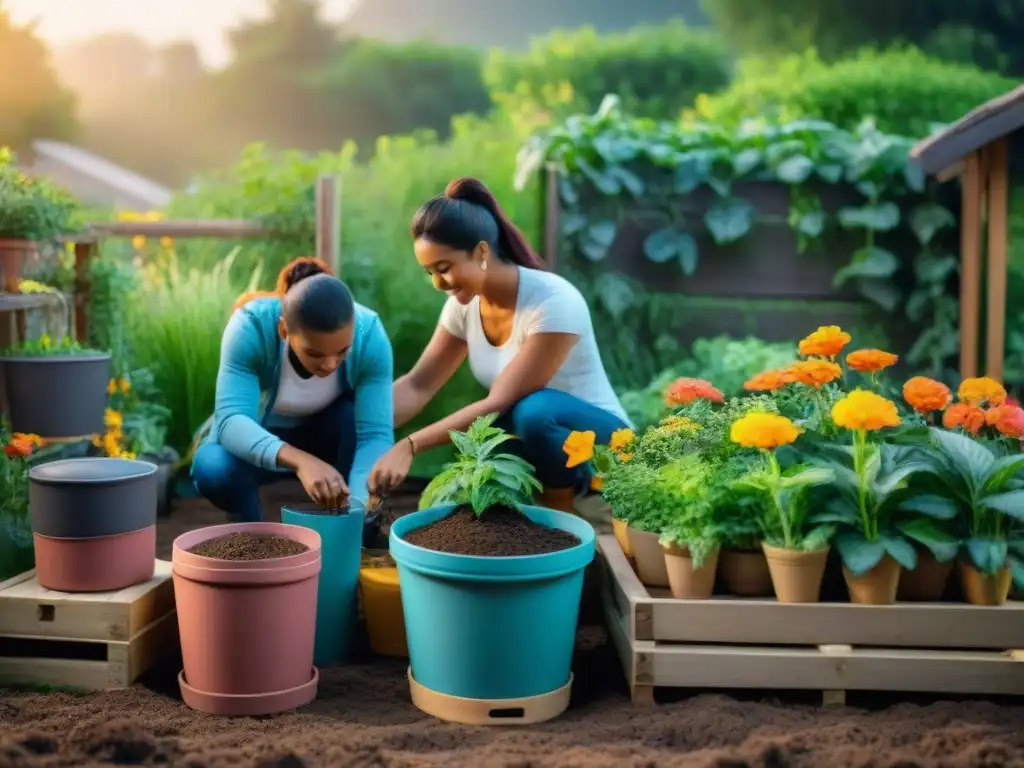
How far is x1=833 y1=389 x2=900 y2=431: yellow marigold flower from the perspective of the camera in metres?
2.04

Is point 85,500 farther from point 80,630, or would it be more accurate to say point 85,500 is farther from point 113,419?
point 113,419

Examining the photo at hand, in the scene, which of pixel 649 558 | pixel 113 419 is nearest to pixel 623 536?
pixel 649 558

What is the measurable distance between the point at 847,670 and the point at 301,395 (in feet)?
5.21

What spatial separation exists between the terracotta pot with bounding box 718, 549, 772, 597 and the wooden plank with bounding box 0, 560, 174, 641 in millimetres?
1317

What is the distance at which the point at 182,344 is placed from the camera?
4.43m

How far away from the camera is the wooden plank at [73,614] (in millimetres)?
2281

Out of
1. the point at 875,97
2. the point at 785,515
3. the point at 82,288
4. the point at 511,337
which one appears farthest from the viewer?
the point at 875,97

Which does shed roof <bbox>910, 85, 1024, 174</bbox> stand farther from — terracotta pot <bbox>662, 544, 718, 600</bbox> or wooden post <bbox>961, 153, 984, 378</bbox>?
terracotta pot <bbox>662, 544, 718, 600</bbox>

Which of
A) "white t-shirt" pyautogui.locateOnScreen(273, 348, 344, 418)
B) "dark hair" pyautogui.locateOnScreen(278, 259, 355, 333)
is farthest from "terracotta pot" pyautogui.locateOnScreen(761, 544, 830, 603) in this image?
"white t-shirt" pyautogui.locateOnScreen(273, 348, 344, 418)

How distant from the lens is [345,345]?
255 cm

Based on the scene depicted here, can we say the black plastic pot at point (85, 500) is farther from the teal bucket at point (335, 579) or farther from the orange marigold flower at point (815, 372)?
the orange marigold flower at point (815, 372)

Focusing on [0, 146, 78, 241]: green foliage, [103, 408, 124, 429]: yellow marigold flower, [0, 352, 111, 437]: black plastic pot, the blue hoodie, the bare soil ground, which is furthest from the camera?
[103, 408, 124, 429]: yellow marigold flower

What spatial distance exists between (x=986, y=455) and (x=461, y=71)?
9654mm

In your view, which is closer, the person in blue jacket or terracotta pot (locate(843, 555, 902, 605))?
terracotta pot (locate(843, 555, 902, 605))
